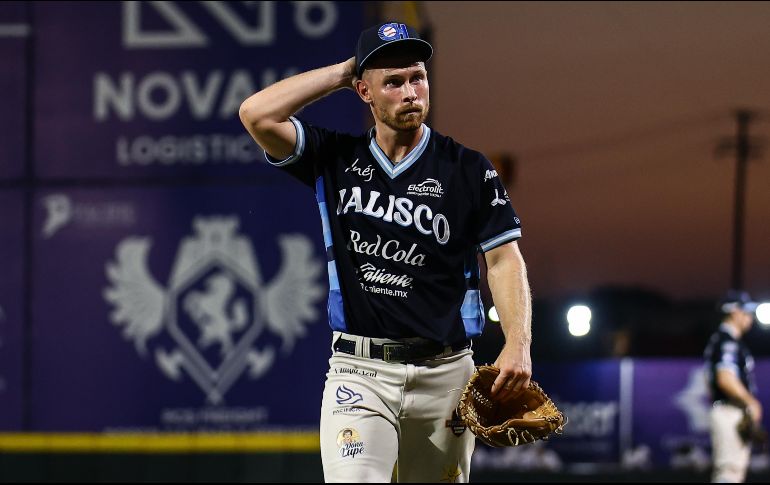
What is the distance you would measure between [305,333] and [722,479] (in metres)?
4.63

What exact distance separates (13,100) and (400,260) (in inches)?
213

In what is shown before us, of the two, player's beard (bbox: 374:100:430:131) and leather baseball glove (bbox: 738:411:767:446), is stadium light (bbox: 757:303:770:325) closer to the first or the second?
leather baseball glove (bbox: 738:411:767:446)

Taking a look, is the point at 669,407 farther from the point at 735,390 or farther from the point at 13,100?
the point at 13,100

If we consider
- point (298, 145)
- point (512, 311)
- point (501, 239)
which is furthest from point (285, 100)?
point (512, 311)

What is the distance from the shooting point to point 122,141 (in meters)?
8.72

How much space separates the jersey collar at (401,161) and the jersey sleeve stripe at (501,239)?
386mm

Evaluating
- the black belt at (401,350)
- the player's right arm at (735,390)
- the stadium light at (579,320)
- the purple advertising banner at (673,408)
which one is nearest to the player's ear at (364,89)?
the black belt at (401,350)

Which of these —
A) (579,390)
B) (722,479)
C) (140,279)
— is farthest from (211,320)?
(579,390)

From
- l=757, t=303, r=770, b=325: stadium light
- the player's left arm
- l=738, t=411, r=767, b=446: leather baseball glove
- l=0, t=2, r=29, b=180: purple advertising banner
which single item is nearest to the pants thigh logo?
the player's left arm

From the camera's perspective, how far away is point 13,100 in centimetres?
879

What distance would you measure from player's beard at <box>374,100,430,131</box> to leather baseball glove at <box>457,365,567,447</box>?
861 millimetres

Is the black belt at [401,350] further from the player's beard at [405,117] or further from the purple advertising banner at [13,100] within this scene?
the purple advertising banner at [13,100]

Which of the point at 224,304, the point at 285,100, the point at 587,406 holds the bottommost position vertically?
the point at 587,406

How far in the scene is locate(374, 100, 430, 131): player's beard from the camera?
418cm
